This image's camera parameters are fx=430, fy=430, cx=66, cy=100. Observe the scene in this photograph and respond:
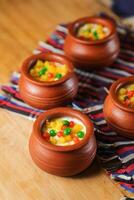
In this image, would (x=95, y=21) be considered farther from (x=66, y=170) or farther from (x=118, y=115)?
(x=66, y=170)

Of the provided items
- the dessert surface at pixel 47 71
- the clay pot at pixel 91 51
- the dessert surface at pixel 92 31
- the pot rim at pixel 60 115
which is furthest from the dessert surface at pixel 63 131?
the dessert surface at pixel 92 31

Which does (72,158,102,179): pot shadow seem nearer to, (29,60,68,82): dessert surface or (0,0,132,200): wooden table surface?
(0,0,132,200): wooden table surface

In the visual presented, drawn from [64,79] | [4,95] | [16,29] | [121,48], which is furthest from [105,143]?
[16,29]

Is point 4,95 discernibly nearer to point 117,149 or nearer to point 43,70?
point 43,70

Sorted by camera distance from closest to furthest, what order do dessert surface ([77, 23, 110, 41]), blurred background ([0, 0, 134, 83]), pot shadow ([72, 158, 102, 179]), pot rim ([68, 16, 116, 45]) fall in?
pot shadow ([72, 158, 102, 179]) → pot rim ([68, 16, 116, 45]) → dessert surface ([77, 23, 110, 41]) → blurred background ([0, 0, 134, 83])

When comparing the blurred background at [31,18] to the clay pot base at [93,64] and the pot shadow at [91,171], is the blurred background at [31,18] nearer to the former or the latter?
the clay pot base at [93,64]

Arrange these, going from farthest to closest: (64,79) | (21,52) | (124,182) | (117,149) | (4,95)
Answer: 1. (21,52)
2. (4,95)
3. (64,79)
4. (117,149)
5. (124,182)

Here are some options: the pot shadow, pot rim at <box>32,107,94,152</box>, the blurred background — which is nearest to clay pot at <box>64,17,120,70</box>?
the blurred background
